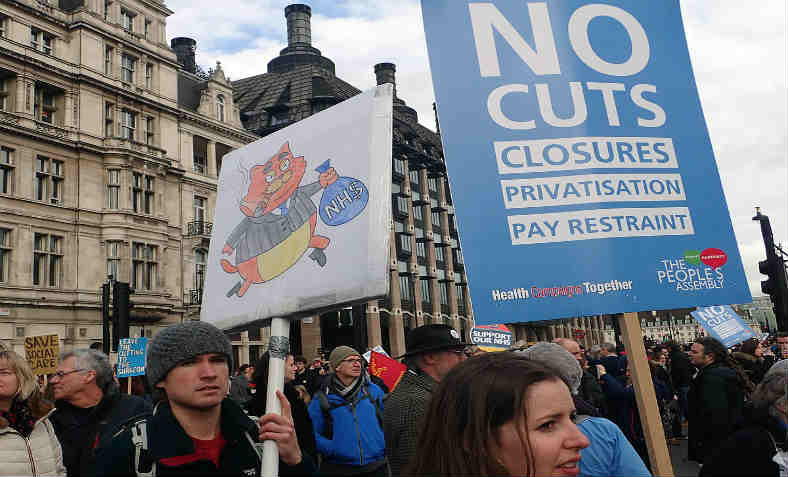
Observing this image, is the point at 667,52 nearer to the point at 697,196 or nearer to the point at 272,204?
the point at 697,196

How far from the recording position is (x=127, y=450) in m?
2.36

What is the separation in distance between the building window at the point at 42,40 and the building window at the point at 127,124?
12.6ft

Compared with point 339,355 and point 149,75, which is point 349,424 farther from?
point 149,75

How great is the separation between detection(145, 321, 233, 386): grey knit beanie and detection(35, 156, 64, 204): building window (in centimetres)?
2766

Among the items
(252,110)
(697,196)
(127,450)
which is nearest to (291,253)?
(127,450)

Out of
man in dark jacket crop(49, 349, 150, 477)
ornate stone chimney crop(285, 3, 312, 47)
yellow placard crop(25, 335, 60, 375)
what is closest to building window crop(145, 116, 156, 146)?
yellow placard crop(25, 335, 60, 375)

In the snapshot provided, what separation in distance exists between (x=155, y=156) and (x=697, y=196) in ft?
98.5

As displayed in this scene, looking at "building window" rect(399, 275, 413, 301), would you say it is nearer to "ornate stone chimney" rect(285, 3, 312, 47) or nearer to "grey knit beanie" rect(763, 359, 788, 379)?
"ornate stone chimney" rect(285, 3, 312, 47)

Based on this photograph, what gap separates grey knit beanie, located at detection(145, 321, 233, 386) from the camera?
8.13 ft

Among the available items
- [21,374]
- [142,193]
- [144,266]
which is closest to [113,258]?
[144,266]

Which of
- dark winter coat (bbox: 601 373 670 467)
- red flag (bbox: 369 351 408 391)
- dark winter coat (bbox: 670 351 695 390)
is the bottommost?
dark winter coat (bbox: 601 373 670 467)

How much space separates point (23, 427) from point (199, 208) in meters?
31.7

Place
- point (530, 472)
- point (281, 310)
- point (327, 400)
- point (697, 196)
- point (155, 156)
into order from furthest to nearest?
point (155, 156) < point (327, 400) < point (697, 196) < point (281, 310) < point (530, 472)

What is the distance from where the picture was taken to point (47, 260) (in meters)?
26.6
